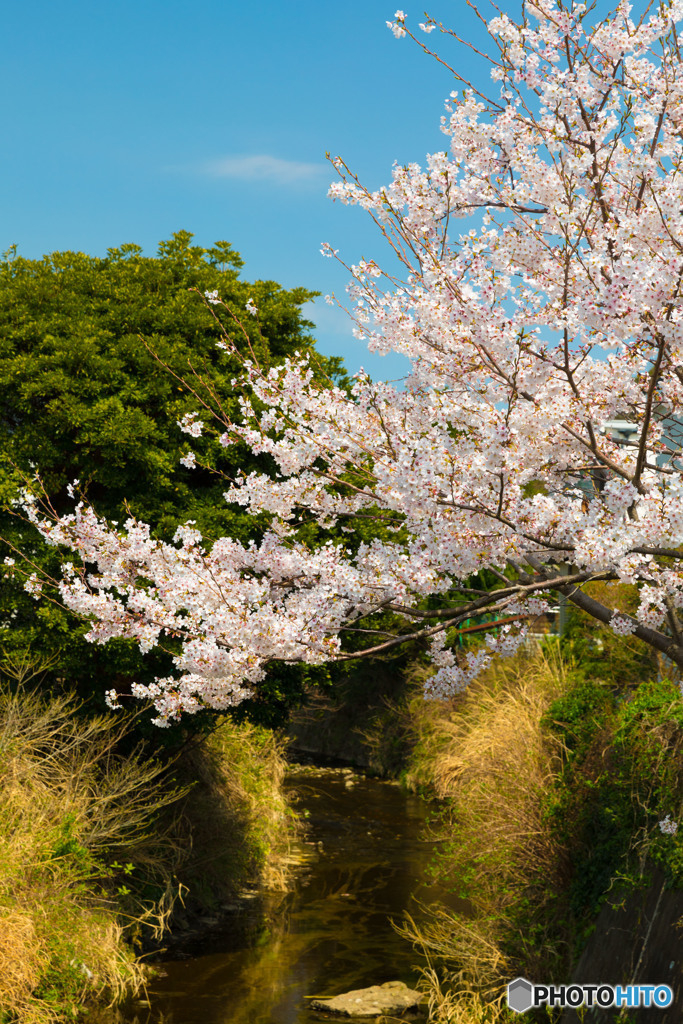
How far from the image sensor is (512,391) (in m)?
5.86

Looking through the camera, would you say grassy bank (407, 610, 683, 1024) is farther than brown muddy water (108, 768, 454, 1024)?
A: No

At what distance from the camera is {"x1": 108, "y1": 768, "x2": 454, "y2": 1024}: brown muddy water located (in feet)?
31.4

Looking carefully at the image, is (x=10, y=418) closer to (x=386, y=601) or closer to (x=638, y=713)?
(x=386, y=601)

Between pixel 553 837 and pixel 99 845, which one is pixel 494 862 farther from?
pixel 99 845

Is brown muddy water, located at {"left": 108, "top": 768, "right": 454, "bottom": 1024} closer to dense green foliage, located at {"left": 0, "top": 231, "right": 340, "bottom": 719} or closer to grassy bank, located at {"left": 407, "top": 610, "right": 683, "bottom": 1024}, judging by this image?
grassy bank, located at {"left": 407, "top": 610, "right": 683, "bottom": 1024}

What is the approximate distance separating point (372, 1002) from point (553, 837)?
2.44 meters

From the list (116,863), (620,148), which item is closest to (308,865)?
(116,863)

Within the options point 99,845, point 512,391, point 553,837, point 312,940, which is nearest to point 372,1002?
point 312,940

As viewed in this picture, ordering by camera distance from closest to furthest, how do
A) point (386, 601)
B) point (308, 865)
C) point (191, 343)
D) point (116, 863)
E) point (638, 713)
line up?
point (386, 601), point (638, 713), point (116, 863), point (191, 343), point (308, 865)

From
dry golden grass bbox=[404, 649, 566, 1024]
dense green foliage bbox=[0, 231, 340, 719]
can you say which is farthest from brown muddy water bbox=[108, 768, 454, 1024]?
dense green foliage bbox=[0, 231, 340, 719]

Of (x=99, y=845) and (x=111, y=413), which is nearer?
(x=99, y=845)

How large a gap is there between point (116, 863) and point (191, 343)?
6308 millimetres

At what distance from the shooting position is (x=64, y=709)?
11.1m

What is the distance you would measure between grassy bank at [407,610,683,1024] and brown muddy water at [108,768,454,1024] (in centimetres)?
81
